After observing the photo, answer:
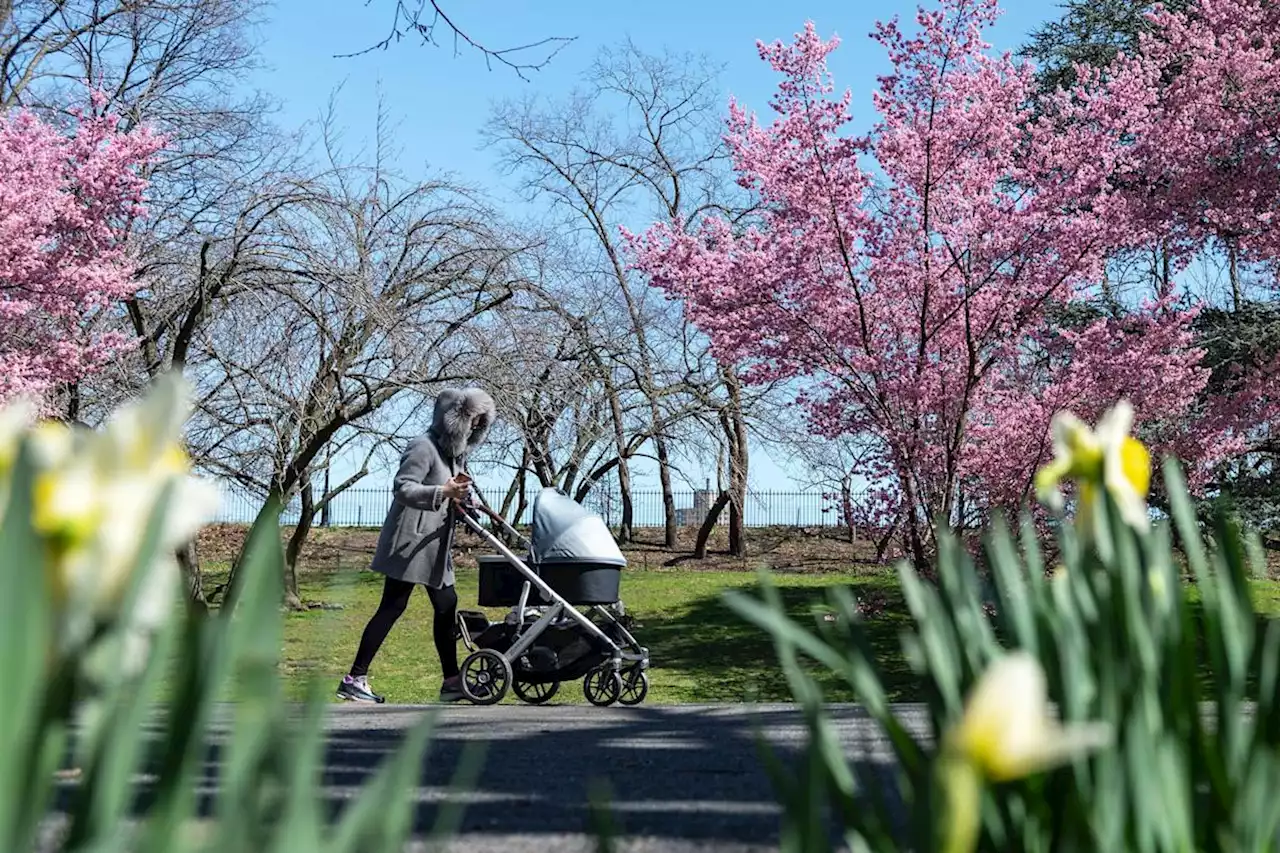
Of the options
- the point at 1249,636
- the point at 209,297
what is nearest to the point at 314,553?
the point at 209,297

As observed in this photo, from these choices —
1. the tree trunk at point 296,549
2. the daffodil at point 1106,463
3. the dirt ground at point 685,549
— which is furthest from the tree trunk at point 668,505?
the daffodil at point 1106,463

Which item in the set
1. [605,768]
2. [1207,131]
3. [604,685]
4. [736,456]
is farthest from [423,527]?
[736,456]

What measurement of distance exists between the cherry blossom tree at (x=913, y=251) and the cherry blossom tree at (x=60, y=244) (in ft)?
14.6

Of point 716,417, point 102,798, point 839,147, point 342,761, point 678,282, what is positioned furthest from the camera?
point 716,417

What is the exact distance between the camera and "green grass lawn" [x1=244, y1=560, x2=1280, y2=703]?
35.6 feet

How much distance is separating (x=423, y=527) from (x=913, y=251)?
4267mm

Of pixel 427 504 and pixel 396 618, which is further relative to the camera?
pixel 396 618

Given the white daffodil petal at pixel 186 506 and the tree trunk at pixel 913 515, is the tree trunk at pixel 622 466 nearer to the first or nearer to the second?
the tree trunk at pixel 913 515

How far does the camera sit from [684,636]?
13500 mm

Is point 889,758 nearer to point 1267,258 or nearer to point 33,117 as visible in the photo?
point 1267,258

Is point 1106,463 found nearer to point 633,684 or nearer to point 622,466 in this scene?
point 633,684

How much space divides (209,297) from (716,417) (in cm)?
963

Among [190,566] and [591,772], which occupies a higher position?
[190,566]

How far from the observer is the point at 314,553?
1994cm
